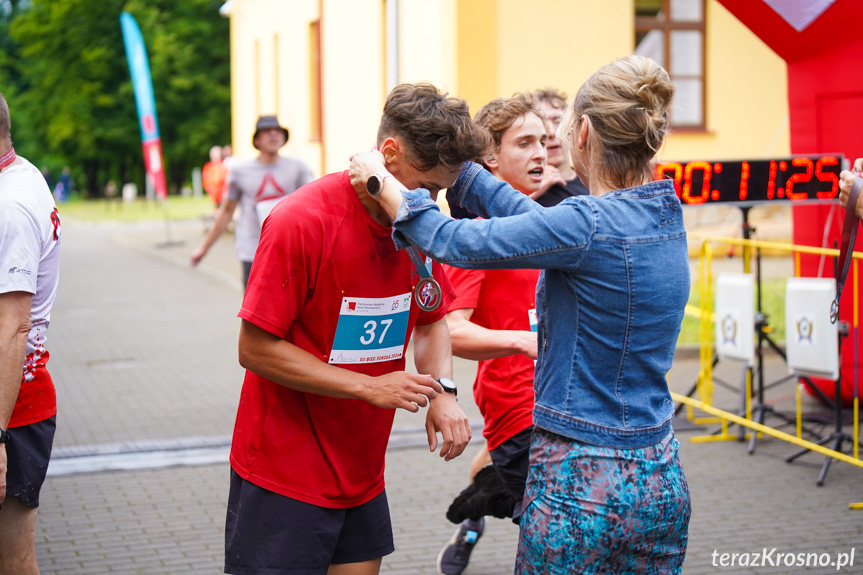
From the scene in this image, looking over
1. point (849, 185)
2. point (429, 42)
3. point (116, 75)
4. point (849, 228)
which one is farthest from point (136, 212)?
point (849, 228)

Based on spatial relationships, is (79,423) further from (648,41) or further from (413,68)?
(648,41)

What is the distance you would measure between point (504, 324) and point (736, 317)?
366 cm

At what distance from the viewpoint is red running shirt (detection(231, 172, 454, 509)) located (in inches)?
104

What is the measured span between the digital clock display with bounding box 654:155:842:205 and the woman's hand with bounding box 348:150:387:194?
4.88 metres

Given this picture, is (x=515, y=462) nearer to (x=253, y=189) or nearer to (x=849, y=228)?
(x=849, y=228)

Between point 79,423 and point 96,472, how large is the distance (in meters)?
1.40

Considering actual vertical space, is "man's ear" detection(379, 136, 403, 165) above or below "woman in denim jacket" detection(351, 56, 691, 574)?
above

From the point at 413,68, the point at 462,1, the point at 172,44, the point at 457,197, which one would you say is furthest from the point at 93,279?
the point at 172,44

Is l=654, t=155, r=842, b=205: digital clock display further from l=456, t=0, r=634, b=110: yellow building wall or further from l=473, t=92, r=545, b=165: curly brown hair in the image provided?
l=456, t=0, r=634, b=110: yellow building wall

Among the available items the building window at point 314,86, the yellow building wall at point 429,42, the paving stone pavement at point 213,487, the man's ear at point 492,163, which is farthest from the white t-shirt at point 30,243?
the building window at point 314,86

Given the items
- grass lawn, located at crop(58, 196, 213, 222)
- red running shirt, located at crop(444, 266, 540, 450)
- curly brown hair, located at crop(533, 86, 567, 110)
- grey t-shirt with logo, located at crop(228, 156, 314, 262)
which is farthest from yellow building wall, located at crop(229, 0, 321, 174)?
red running shirt, located at crop(444, 266, 540, 450)

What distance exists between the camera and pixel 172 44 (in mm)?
53062

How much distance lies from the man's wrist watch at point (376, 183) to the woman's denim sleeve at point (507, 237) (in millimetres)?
120

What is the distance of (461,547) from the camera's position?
4812 millimetres
